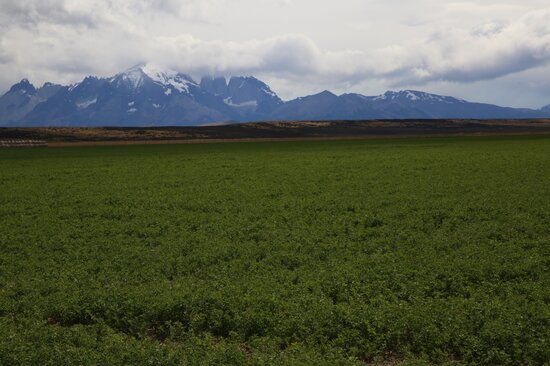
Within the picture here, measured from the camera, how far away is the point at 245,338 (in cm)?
1239

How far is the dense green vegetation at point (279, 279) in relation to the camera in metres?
11.4

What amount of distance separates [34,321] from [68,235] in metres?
9.68

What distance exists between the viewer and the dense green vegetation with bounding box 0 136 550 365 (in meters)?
11.4

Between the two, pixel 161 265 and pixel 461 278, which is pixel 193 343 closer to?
pixel 161 265

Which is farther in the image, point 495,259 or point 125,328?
point 495,259

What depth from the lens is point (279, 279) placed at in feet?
51.7

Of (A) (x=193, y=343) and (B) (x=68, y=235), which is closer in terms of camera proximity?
(A) (x=193, y=343)

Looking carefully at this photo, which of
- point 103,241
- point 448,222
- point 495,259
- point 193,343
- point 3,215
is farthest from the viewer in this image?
point 3,215

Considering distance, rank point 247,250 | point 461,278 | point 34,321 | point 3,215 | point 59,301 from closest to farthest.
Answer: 1. point 34,321
2. point 59,301
3. point 461,278
4. point 247,250
5. point 3,215

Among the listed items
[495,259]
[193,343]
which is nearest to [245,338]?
[193,343]

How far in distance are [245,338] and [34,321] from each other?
5.89 meters

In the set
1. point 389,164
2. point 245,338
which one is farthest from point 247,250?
point 389,164

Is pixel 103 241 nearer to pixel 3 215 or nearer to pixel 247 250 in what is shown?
pixel 247 250

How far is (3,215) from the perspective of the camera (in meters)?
27.8
